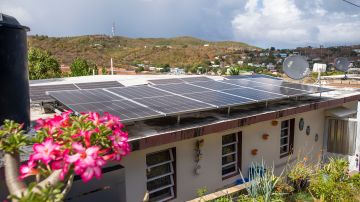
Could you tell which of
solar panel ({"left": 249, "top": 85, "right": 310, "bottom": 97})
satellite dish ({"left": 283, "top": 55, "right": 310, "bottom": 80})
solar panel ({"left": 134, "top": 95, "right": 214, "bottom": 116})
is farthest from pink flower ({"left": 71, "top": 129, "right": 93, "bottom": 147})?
satellite dish ({"left": 283, "top": 55, "right": 310, "bottom": 80})

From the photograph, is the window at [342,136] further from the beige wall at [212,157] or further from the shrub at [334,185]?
the shrub at [334,185]

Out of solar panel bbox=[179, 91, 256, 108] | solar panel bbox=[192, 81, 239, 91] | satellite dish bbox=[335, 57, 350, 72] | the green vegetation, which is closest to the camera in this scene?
the green vegetation

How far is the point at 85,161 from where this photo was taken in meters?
2.85

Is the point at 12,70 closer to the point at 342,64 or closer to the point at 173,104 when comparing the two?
the point at 173,104

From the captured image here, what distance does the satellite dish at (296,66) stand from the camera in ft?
48.5

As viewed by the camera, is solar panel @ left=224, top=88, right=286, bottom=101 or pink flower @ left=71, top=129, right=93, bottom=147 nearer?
pink flower @ left=71, top=129, right=93, bottom=147

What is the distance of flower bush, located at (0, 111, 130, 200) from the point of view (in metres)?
2.92

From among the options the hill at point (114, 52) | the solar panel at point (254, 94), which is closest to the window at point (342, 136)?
the solar panel at point (254, 94)

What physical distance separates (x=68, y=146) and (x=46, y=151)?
0.20 meters

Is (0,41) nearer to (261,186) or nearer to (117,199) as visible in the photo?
(117,199)

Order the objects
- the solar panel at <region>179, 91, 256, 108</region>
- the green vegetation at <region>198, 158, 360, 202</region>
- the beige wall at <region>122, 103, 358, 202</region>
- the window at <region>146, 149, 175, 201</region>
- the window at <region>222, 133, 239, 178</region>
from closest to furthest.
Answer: the green vegetation at <region>198, 158, 360, 202</region>
the beige wall at <region>122, 103, 358, 202</region>
the window at <region>146, 149, 175, 201</region>
the solar panel at <region>179, 91, 256, 108</region>
the window at <region>222, 133, 239, 178</region>

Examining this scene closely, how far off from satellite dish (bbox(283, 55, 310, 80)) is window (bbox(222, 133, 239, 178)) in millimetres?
5679

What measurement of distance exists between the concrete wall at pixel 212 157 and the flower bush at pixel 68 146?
15.0 feet

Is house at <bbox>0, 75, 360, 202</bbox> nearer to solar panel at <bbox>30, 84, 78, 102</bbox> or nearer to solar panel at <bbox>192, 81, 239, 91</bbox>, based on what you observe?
solar panel at <bbox>192, 81, 239, 91</bbox>
